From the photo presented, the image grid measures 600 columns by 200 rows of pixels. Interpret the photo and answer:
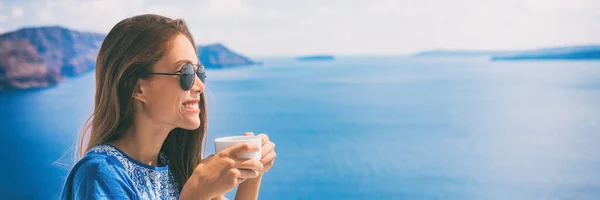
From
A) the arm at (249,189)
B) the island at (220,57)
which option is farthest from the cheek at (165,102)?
the island at (220,57)

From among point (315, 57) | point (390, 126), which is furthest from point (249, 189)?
point (315, 57)

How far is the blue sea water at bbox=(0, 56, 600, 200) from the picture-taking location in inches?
217

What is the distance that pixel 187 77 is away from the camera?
107 centimetres

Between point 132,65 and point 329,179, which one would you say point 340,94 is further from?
point 132,65

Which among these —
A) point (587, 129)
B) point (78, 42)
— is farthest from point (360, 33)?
point (78, 42)

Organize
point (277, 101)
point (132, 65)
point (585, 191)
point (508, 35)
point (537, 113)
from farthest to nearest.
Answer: point (277, 101), point (508, 35), point (537, 113), point (585, 191), point (132, 65)

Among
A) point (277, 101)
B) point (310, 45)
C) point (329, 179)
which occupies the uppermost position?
point (310, 45)

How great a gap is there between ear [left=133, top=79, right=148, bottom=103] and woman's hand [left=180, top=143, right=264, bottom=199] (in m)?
0.16

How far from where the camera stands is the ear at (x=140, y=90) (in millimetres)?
1070

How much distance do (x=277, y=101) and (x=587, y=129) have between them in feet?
9.97

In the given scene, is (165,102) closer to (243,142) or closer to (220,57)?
(243,142)

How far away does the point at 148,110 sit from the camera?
3.59ft

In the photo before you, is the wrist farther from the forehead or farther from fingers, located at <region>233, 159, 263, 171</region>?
the forehead

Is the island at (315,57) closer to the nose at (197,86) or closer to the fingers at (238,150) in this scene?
the nose at (197,86)
